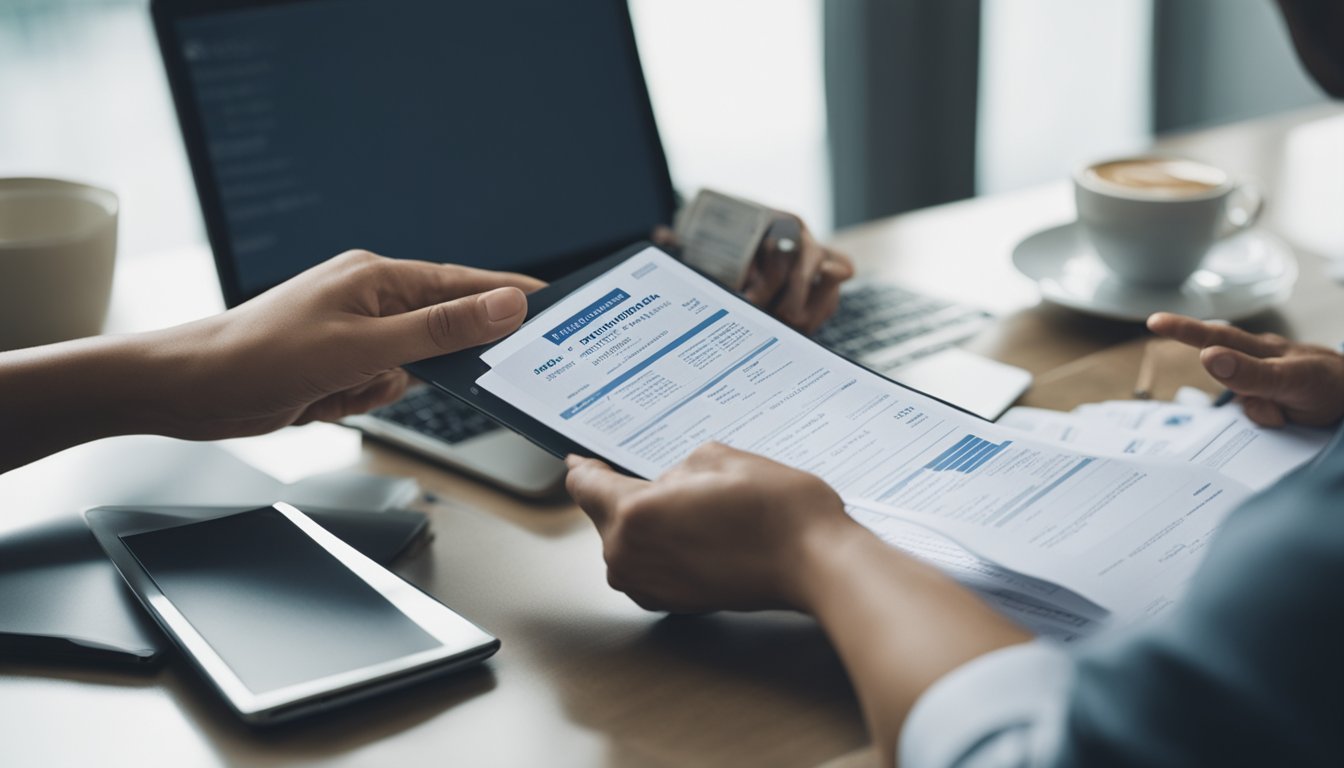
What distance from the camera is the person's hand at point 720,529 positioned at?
0.65 meters

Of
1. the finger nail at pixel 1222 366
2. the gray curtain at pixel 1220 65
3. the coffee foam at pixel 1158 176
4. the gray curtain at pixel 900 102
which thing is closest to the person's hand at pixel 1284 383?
the finger nail at pixel 1222 366

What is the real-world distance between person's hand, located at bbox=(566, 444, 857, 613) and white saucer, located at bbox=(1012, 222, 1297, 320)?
0.59m

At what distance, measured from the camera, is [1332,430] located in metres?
0.89

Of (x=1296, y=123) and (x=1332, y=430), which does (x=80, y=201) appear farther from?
(x=1296, y=123)

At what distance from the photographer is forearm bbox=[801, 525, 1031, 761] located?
1.82 feet

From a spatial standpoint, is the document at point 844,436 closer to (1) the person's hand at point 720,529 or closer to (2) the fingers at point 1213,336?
(1) the person's hand at point 720,529

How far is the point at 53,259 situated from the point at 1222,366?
96cm

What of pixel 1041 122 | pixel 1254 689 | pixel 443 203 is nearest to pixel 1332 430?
pixel 1254 689

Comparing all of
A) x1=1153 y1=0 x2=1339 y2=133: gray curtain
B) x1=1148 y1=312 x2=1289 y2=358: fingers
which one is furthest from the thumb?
x1=1153 y1=0 x2=1339 y2=133: gray curtain

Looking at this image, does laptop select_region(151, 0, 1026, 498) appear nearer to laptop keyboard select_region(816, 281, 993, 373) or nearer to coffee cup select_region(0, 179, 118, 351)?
laptop keyboard select_region(816, 281, 993, 373)

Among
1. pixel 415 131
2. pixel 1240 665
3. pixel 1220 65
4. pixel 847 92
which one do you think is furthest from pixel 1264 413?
pixel 1220 65

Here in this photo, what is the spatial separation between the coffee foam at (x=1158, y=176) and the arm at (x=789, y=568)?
2.16 feet

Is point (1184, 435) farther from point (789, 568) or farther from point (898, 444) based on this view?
point (789, 568)

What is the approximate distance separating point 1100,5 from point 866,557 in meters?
3.22
